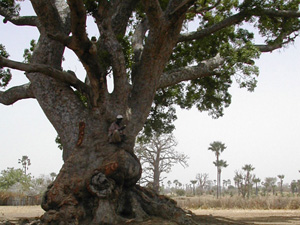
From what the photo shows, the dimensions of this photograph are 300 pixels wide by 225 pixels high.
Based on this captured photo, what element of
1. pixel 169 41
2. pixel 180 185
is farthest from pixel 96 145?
pixel 180 185

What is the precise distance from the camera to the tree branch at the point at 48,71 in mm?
7147

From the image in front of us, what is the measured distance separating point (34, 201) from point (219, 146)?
33.6 meters

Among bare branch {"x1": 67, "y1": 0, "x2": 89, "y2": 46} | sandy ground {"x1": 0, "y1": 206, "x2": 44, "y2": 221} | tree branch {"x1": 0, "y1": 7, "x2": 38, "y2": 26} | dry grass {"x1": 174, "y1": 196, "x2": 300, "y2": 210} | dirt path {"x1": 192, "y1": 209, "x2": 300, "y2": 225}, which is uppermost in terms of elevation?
tree branch {"x1": 0, "y1": 7, "x2": 38, "y2": 26}

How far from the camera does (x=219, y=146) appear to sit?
5369 cm

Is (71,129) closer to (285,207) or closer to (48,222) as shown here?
(48,222)

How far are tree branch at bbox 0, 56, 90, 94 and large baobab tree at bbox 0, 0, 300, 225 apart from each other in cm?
2

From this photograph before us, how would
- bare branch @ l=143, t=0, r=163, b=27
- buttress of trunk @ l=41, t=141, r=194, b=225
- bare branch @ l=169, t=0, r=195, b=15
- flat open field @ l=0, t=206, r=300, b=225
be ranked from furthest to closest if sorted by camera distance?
1. flat open field @ l=0, t=206, r=300, b=225
2. bare branch @ l=143, t=0, r=163, b=27
3. bare branch @ l=169, t=0, r=195, b=15
4. buttress of trunk @ l=41, t=141, r=194, b=225

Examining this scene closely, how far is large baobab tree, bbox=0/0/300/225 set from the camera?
7059 mm

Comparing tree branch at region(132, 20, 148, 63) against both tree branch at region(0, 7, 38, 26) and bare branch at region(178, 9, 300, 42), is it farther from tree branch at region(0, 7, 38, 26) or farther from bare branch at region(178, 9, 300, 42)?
tree branch at region(0, 7, 38, 26)

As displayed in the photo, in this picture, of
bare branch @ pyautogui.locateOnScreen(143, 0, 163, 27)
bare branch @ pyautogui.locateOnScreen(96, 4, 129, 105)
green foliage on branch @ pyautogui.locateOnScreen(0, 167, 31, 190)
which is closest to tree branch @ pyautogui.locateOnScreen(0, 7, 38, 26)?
bare branch @ pyautogui.locateOnScreen(96, 4, 129, 105)

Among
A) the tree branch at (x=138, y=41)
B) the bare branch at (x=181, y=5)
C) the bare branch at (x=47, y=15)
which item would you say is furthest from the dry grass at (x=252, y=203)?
the bare branch at (x=47, y=15)

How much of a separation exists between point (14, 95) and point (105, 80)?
3148mm

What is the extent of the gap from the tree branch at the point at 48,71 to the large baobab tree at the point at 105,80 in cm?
2

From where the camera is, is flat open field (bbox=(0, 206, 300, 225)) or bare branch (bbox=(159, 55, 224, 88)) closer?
flat open field (bbox=(0, 206, 300, 225))
